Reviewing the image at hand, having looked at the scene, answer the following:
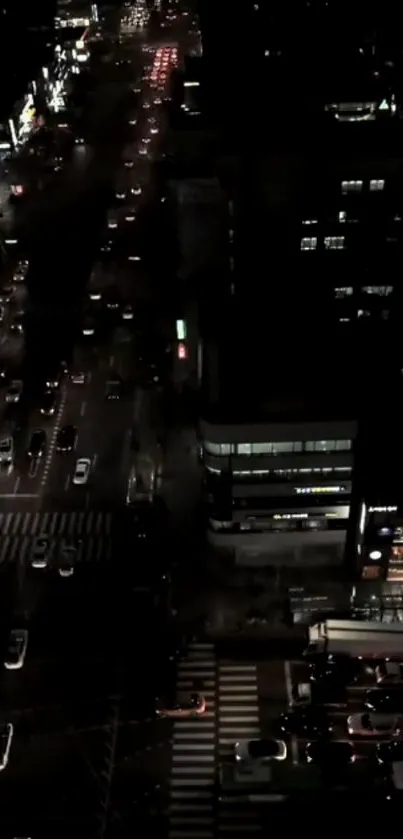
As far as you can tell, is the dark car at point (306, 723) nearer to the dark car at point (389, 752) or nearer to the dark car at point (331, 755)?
the dark car at point (331, 755)

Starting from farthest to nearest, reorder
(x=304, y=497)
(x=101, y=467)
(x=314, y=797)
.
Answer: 1. (x=101, y=467)
2. (x=304, y=497)
3. (x=314, y=797)

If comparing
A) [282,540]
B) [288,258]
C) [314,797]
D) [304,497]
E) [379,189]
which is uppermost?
[379,189]

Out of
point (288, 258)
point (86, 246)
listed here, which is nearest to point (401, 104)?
point (288, 258)

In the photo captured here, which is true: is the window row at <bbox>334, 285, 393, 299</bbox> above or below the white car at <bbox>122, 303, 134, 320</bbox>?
above

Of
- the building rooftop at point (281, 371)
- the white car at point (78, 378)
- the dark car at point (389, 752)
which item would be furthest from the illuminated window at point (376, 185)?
the dark car at point (389, 752)

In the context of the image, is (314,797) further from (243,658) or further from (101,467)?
(101,467)

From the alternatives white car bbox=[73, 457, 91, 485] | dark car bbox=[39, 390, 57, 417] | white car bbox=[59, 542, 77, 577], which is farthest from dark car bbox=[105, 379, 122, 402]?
white car bbox=[59, 542, 77, 577]

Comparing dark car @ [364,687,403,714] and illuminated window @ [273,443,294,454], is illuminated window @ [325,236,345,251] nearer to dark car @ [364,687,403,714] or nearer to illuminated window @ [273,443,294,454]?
illuminated window @ [273,443,294,454]
